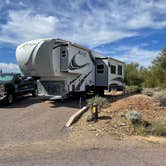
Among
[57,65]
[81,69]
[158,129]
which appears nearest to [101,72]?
[81,69]

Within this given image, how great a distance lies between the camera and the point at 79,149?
745 centimetres

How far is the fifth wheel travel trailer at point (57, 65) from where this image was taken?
15102 millimetres

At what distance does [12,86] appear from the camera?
56.5 feet

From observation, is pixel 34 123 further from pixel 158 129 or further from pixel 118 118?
pixel 158 129

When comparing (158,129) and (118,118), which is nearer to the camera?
(158,129)

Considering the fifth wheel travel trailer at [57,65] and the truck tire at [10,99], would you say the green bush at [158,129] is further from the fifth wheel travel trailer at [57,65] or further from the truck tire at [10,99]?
the truck tire at [10,99]

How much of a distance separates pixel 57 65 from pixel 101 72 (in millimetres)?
5870

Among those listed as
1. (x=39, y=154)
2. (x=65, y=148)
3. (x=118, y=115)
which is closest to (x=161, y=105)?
(x=118, y=115)

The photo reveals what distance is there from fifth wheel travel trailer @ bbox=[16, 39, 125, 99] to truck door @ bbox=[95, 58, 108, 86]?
93 centimetres

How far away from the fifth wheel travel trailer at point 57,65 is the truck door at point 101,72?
A: 3.05ft

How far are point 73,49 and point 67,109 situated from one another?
429cm

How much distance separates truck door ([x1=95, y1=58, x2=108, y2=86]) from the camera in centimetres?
2066

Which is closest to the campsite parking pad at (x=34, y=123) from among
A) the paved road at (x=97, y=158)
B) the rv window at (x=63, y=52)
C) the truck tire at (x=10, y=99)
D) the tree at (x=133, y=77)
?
the paved road at (x=97, y=158)

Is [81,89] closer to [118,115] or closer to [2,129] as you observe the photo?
[118,115]
